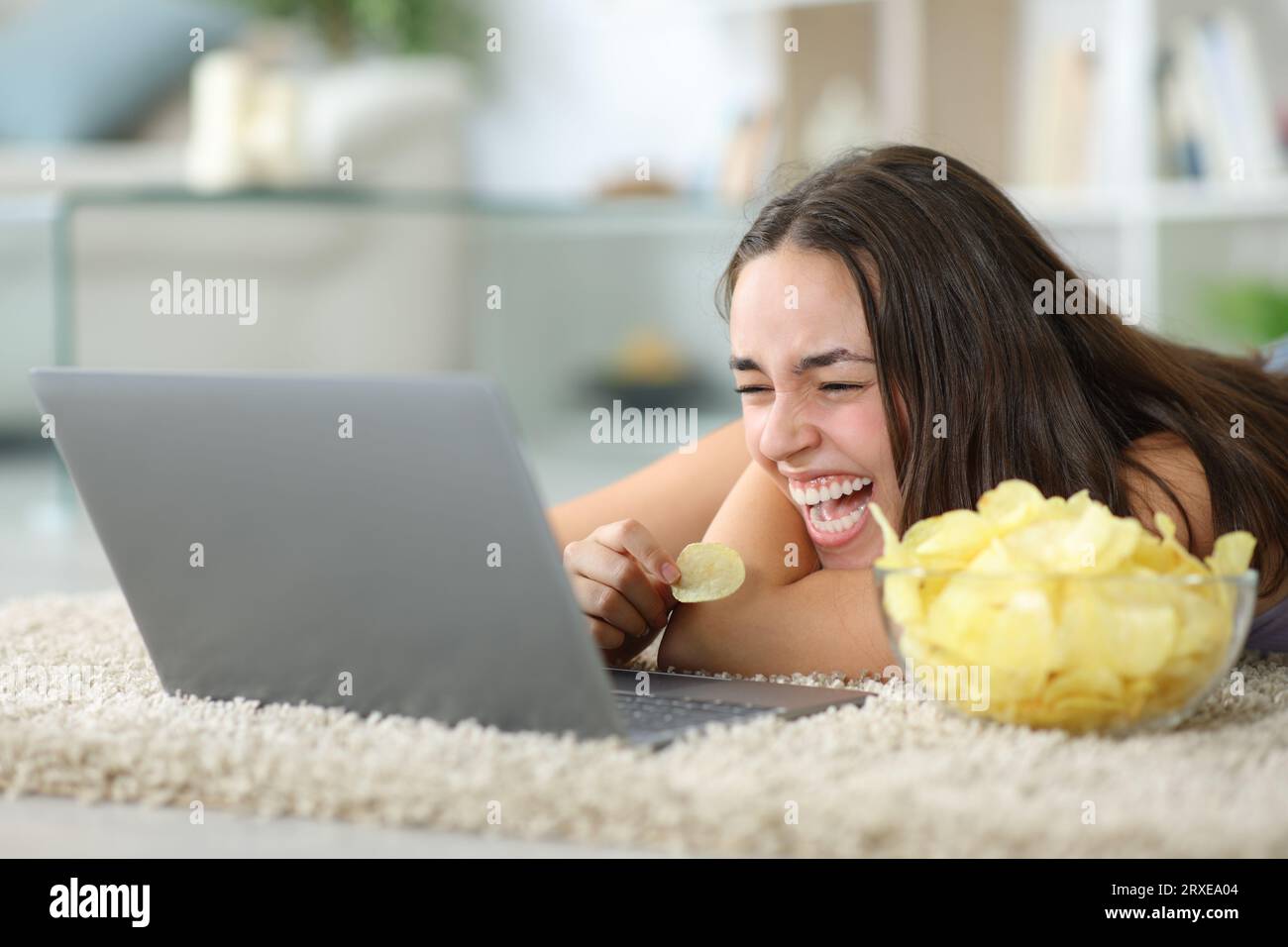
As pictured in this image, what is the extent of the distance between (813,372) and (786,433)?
0.17ft

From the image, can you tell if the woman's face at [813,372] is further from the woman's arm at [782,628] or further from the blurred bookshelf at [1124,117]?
the blurred bookshelf at [1124,117]

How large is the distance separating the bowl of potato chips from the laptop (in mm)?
130

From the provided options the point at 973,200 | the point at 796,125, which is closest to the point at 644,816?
the point at 973,200

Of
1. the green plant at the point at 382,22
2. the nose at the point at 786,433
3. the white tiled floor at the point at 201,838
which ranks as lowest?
the white tiled floor at the point at 201,838

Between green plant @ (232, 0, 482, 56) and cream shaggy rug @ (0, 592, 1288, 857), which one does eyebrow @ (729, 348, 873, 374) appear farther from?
green plant @ (232, 0, 482, 56)

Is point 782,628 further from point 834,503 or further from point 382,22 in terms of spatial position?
point 382,22

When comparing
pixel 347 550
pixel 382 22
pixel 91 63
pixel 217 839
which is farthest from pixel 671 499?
pixel 382 22

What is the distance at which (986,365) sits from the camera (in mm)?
1247

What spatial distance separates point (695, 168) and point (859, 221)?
2.97 metres

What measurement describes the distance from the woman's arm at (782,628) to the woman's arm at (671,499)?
216 millimetres

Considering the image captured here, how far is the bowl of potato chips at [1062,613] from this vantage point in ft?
3.00

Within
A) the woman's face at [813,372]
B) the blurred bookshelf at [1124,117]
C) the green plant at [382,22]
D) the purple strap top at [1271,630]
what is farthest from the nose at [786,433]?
the green plant at [382,22]

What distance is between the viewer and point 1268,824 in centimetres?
80
